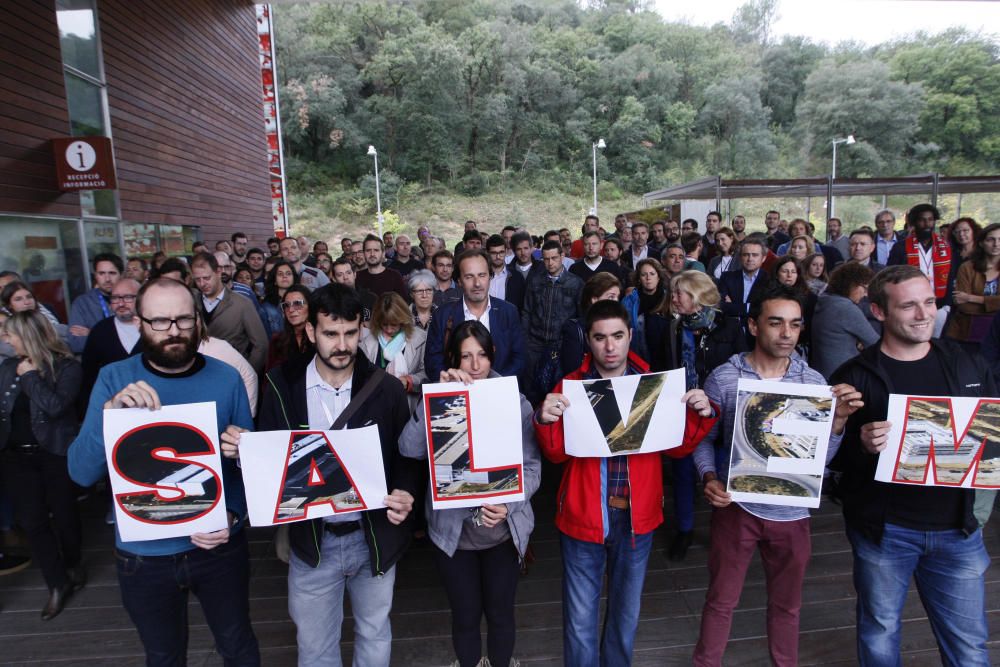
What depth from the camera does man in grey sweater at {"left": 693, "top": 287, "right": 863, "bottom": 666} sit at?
91.4 inches

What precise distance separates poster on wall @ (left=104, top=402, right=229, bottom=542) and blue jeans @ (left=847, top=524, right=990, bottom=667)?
8.14ft

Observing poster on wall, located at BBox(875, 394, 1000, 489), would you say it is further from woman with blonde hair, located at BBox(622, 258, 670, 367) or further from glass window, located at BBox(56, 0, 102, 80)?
glass window, located at BBox(56, 0, 102, 80)

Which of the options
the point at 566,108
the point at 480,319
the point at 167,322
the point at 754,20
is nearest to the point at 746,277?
the point at 480,319

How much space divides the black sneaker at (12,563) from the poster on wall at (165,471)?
9.46 feet

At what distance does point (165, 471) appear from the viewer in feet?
6.64

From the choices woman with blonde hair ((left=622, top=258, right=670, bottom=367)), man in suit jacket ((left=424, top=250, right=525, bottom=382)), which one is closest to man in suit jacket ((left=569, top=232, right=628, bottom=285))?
woman with blonde hair ((left=622, top=258, right=670, bottom=367))

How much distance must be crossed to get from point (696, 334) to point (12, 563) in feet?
15.8

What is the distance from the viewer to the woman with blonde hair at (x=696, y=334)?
11.6 feet

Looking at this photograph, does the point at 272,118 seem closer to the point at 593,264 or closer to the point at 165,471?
the point at 593,264

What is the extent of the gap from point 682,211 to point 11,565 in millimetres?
18959

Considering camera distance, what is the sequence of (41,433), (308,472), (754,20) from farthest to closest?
(754,20) → (41,433) → (308,472)

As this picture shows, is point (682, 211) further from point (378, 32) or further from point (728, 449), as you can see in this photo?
point (378, 32)

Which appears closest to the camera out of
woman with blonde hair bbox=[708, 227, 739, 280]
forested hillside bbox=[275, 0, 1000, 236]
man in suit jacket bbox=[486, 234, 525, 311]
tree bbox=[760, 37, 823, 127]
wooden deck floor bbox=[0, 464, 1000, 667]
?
wooden deck floor bbox=[0, 464, 1000, 667]

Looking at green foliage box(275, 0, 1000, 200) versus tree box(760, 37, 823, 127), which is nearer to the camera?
green foliage box(275, 0, 1000, 200)
